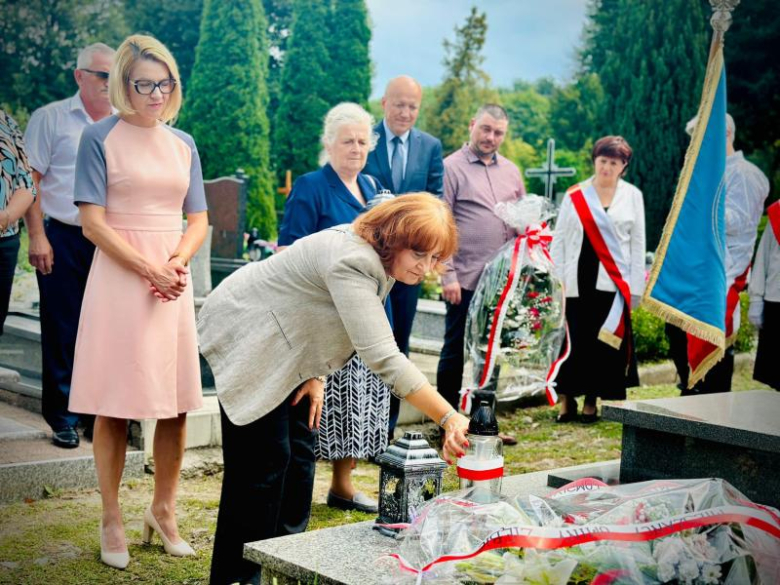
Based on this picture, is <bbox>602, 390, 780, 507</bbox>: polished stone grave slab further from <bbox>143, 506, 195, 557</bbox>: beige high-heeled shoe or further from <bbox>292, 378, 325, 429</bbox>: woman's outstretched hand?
<bbox>143, 506, 195, 557</bbox>: beige high-heeled shoe

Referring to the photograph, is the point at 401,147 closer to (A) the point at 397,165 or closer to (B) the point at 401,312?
(A) the point at 397,165

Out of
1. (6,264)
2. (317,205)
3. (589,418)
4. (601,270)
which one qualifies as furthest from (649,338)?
(6,264)

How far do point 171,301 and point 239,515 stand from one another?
0.96 metres

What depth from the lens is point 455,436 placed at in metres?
2.30

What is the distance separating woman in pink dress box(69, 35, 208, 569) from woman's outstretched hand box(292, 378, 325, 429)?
635 mm

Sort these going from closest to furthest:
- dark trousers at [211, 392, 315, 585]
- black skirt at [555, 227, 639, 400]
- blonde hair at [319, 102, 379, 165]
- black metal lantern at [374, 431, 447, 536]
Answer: dark trousers at [211, 392, 315, 585] < black metal lantern at [374, 431, 447, 536] < blonde hair at [319, 102, 379, 165] < black skirt at [555, 227, 639, 400]

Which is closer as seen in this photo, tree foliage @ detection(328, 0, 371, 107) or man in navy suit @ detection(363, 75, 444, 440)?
man in navy suit @ detection(363, 75, 444, 440)

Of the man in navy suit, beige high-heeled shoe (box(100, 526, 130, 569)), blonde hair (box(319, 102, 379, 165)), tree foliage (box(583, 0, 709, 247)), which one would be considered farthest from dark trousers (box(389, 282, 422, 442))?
tree foliage (box(583, 0, 709, 247))

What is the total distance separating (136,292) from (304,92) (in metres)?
21.7

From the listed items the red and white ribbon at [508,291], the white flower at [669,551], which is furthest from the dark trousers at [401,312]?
the white flower at [669,551]

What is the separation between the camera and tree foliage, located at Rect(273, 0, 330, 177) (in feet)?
78.7

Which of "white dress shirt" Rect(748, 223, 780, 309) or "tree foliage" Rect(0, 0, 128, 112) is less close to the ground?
"tree foliage" Rect(0, 0, 128, 112)

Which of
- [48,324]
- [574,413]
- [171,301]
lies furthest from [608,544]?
[574,413]

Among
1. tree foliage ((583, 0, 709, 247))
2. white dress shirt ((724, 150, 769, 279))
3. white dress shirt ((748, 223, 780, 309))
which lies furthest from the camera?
tree foliage ((583, 0, 709, 247))
